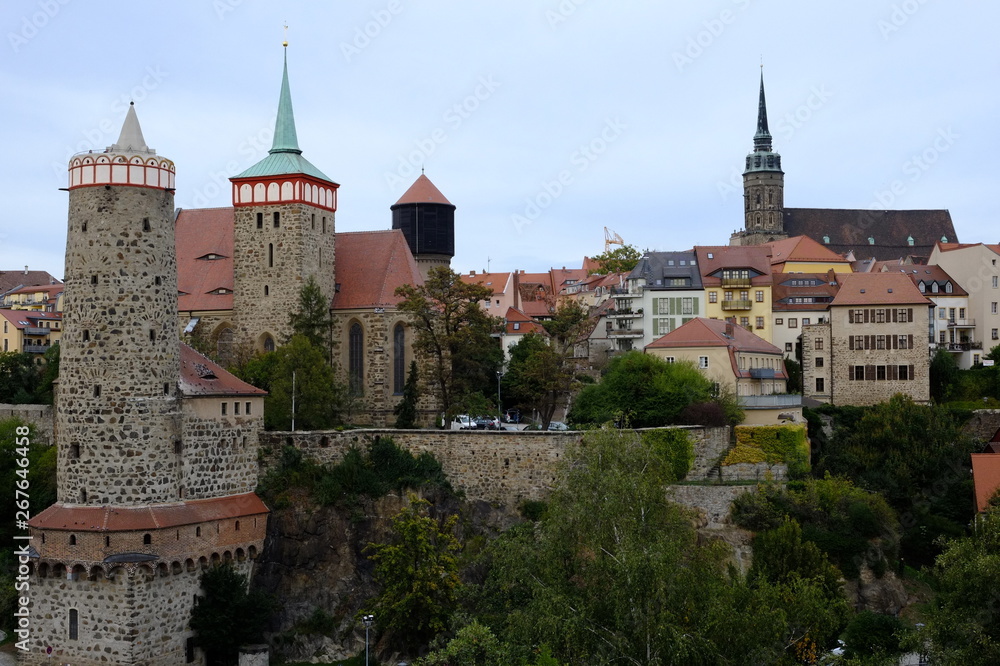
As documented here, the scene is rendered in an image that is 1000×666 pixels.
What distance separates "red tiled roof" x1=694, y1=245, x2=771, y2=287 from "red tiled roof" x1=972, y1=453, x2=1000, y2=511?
76.1ft

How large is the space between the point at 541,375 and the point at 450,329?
5.14m

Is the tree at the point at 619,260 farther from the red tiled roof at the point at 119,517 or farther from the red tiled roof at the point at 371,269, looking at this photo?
the red tiled roof at the point at 119,517

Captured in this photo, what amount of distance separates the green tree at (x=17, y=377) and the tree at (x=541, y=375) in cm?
2344

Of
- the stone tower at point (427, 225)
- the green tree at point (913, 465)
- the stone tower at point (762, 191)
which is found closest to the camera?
the green tree at point (913, 465)

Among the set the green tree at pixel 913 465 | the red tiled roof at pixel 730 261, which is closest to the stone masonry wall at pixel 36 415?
the green tree at pixel 913 465

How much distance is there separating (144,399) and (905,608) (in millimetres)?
27555

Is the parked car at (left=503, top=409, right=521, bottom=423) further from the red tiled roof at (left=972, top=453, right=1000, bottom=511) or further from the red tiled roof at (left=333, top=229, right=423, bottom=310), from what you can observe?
the red tiled roof at (left=972, top=453, right=1000, bottom=511)

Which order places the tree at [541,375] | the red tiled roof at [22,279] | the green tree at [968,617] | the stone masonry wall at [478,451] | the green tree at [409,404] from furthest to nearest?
the red tiled roof at [22,279]
the tree at [541,375]
the green tree at [409,404]
the stone masonry wall at [478,451]
the green tree at [968,617]

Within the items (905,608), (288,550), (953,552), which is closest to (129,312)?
(288,550)

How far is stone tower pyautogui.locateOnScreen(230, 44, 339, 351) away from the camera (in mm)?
56469

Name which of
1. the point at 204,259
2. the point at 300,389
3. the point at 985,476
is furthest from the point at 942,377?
the point at 204,259

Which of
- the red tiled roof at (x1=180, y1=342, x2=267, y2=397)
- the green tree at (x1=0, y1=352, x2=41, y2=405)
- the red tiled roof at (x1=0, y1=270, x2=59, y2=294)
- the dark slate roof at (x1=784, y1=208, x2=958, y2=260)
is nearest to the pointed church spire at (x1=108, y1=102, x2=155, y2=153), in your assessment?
the red tiled roof at (x1=180, y1=342, x2=267, y2=397)

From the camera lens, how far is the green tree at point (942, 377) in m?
61.3

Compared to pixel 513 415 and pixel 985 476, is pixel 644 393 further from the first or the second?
pixel 513 415
